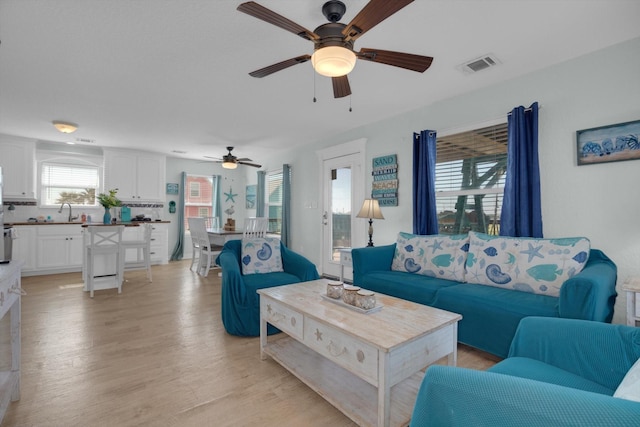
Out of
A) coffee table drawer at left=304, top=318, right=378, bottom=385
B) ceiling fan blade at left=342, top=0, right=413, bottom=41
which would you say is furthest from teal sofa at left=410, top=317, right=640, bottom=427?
ceiling fan blade at left=342, top=0, right=413, bottom=41

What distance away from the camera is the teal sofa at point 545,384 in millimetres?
650

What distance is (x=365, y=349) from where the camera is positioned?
57.4 inches

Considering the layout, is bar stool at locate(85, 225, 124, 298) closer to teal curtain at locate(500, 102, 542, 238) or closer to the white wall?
the white wall

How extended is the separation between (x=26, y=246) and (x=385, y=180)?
6.02 metres

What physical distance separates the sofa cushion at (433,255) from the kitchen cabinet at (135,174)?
551cm

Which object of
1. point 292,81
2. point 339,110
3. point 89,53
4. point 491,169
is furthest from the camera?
point 339,110

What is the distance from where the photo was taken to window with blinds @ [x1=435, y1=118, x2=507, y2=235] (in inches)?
126

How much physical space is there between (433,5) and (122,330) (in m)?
3.63

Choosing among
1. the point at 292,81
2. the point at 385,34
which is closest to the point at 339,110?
the point at 292,81

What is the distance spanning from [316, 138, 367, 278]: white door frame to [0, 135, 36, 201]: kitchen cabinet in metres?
5.12

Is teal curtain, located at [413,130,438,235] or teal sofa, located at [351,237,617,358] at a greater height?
teal curtain, located at [413,130,438,235]

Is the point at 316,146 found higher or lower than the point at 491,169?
higher

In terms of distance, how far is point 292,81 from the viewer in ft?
9.99

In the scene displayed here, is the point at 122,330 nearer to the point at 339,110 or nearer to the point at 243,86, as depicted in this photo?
the point at 243,86
